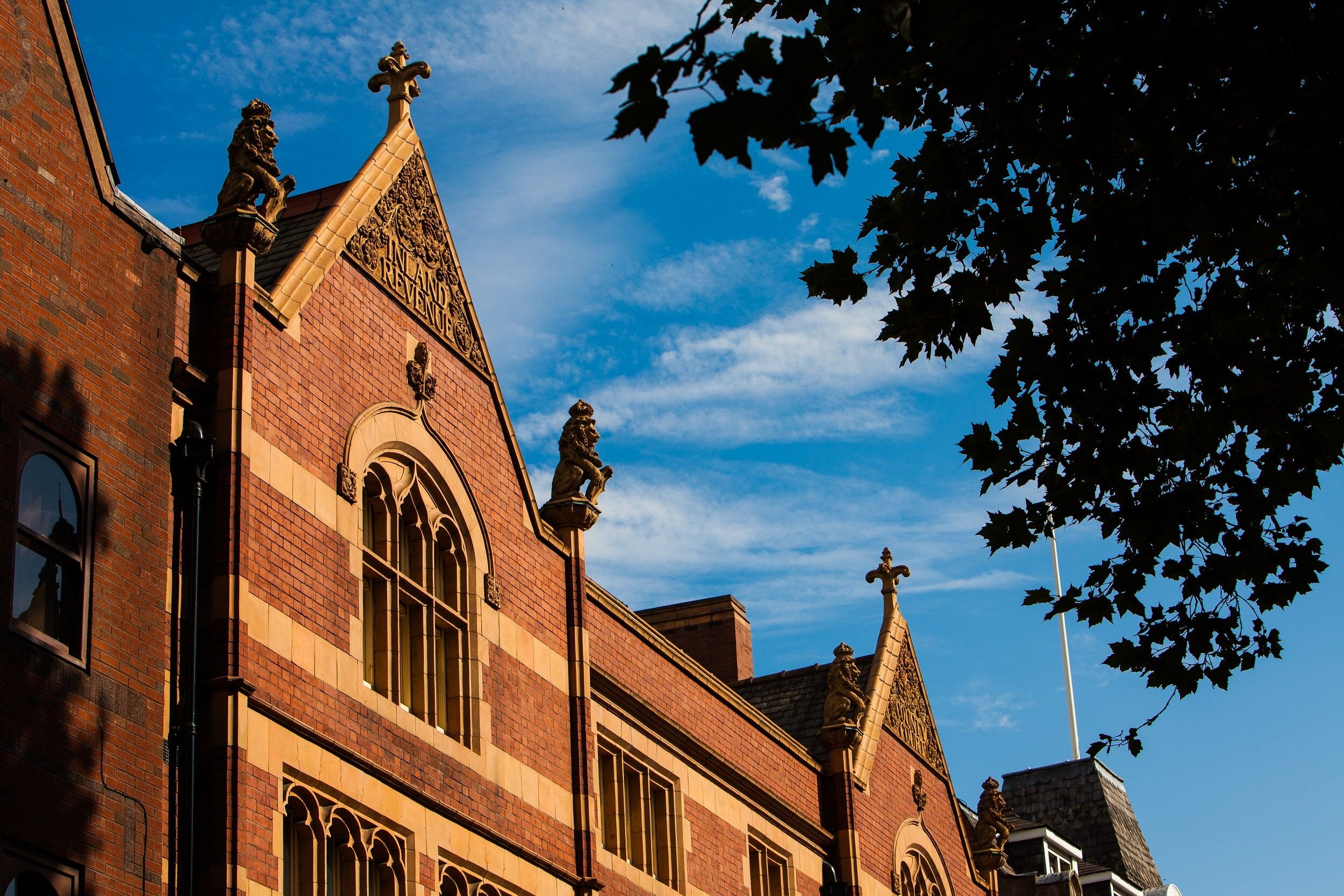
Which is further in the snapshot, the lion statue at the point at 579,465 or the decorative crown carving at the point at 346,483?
the lion statue at the point at 579,465

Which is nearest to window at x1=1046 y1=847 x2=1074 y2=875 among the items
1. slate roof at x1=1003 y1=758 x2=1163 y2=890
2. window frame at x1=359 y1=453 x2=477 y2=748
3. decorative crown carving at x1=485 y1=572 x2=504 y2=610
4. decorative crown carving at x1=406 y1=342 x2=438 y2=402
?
slate roof at x1=1003 y1=758 x2=1163 y2=890

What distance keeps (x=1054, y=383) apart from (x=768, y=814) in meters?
15.1

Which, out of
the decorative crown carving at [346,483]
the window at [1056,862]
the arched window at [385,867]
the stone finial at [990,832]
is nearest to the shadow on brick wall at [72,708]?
the decorative crown carving at [346,483]

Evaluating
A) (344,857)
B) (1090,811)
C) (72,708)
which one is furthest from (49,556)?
(1090,811)

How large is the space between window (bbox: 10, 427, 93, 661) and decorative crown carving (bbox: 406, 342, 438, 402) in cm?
560

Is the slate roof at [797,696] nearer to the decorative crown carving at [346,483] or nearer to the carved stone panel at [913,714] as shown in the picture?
the carved stone panel at [913,714]

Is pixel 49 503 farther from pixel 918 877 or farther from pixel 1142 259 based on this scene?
pixel 918 877

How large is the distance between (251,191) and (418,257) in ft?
11.9

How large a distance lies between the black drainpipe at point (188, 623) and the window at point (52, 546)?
1.16m

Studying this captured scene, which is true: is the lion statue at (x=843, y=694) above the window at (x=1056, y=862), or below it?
below

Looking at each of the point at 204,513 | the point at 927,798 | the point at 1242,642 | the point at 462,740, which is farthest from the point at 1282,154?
the point at 927,798

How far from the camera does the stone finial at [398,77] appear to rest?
23.2 metres

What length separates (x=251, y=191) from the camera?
19.1 metres

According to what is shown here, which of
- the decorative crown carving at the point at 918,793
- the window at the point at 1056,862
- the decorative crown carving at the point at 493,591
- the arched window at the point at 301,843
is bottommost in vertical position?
the arched window at the point at 301,843
